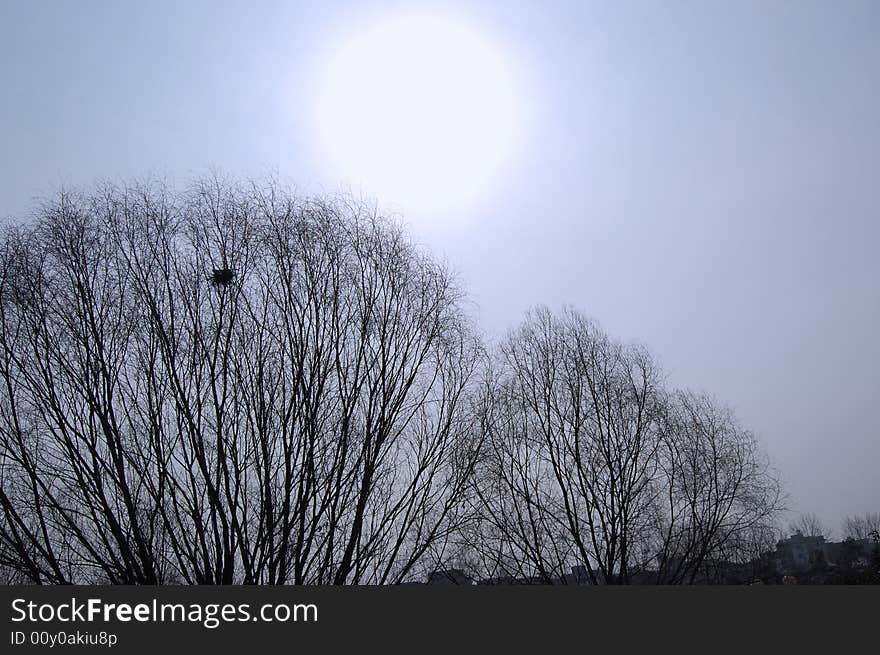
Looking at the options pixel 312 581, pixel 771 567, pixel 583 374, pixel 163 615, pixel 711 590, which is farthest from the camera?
pixel 771 567

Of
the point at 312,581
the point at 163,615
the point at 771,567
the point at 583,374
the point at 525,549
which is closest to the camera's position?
the point at 163,615

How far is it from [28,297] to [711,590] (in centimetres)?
1012

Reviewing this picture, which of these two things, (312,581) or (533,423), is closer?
(312,581)

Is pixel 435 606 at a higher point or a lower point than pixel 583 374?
lower

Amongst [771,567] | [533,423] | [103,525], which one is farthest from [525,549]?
[771,567]

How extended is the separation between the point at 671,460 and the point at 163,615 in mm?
12835

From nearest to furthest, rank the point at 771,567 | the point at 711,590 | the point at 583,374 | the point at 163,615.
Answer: the point at 163,615 → the point at 711,590 → the point at 583,374 → the point at 771,567

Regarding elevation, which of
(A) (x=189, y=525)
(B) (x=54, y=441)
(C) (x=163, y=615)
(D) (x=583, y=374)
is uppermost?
(D) (x=583, y=374)

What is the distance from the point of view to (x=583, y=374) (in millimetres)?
16484

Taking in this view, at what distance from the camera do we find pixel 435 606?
22.0ft

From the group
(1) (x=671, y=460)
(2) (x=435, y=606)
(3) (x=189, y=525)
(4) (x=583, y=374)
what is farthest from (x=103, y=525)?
(1) (x=671, y=460)

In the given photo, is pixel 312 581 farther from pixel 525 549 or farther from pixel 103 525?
pixel 525 549

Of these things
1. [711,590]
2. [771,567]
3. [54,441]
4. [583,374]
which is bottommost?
[771,567]

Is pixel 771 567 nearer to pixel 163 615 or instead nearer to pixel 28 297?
pixel 163 615
